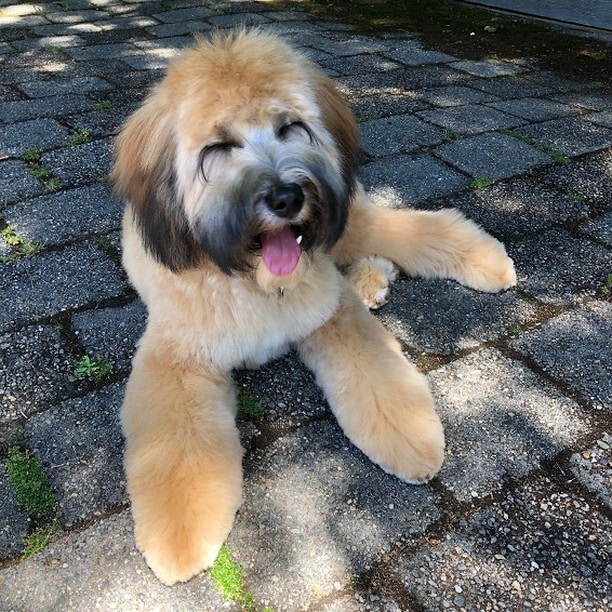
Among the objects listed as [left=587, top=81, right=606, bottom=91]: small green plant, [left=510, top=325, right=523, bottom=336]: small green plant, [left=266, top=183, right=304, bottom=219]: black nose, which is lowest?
[left=510, top=325, right=523, bottom=336]: small green plant

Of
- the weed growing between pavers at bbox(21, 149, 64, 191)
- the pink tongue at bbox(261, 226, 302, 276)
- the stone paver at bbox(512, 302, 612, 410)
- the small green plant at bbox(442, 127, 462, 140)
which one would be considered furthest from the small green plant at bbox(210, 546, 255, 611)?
the small green plant at bbox(442, 127, 462, 140)

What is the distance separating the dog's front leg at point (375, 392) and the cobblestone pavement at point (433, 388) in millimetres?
74

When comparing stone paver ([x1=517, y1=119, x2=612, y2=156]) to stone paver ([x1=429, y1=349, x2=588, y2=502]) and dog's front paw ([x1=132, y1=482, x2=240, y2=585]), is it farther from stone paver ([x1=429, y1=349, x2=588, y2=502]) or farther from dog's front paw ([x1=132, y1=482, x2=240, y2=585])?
dog's front paw ([x1=132, y1=482, x2=240, y2=585])

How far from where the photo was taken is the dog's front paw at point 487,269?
9.45 feet

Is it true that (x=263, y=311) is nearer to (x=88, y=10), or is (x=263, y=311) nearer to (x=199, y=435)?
(x=199, y=435)

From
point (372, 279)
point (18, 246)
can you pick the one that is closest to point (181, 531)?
point (372, 279)

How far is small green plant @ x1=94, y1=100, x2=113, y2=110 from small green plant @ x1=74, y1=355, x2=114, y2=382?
2.83 m

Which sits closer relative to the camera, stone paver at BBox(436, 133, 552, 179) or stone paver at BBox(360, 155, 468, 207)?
stone paver at BBox(360, 155, 468, 207)

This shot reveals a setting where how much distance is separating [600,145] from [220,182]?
3246 mm

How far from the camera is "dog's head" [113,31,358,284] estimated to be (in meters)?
1.88

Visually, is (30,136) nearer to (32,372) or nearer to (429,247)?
(32,372)

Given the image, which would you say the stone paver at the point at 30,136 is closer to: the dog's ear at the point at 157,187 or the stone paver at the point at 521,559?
the dog's ear at the point at 157,187

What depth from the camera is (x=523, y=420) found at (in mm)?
2230

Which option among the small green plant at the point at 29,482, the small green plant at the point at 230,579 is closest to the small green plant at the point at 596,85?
the small green plant at the point at 230,579
